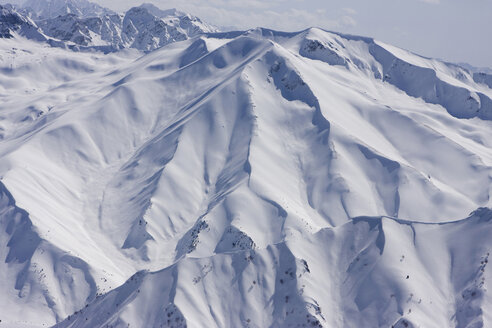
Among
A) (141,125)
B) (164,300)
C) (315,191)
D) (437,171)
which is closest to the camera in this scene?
(164,300)

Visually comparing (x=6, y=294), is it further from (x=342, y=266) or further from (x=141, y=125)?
(x=141, y=125)

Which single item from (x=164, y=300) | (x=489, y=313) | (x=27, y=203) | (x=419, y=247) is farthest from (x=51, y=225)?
(x=489, y=313)

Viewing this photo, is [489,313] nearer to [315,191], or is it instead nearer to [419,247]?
[419,247]

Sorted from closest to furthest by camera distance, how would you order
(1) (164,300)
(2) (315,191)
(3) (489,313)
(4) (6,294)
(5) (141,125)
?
(3) (489,313), (1) (164,300), (4) (6,294), (2) (315,191), (5) (141,125)

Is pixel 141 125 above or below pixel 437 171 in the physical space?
above

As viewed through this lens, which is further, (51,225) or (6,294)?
(51,225)

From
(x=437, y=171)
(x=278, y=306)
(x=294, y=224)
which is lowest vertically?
(x=437, y=171)
